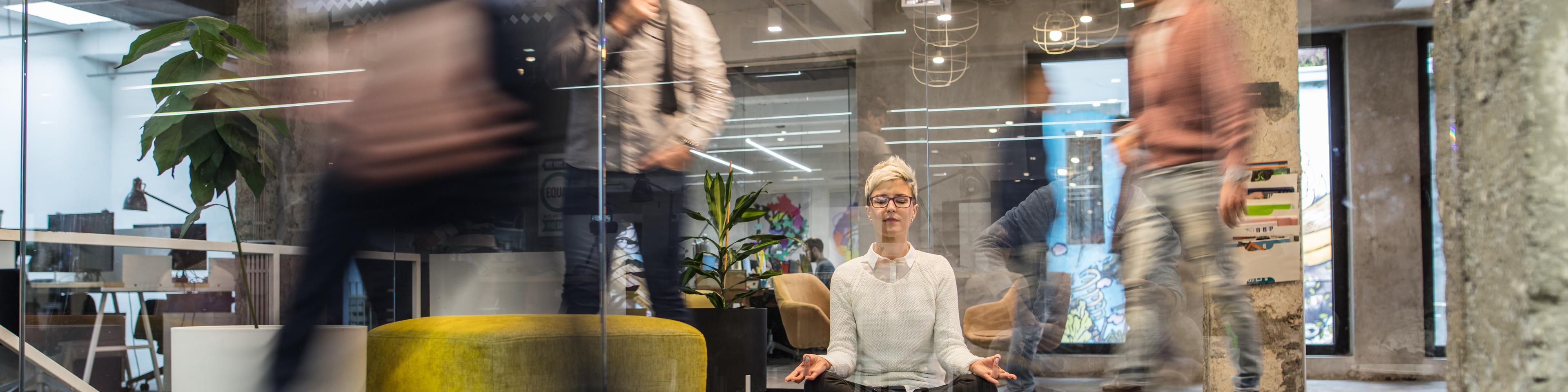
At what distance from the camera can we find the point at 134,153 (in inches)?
77.5

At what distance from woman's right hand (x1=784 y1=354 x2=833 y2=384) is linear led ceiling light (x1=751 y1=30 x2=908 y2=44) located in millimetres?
2462

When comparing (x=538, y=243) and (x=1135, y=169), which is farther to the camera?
(x=1135, y=169)

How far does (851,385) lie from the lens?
1.83 metres

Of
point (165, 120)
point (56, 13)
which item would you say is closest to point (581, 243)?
point (165, 120)

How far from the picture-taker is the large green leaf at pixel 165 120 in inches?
75.1

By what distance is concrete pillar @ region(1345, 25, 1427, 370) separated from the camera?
4.41 m

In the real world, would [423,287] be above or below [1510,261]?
below

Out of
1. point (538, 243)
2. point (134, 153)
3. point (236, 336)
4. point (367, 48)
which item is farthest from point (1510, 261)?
point (134, 153)

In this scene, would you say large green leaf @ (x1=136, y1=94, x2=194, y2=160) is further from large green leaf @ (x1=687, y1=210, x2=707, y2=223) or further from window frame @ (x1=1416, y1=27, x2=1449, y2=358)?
window frame @ (x1=1416, y1=27, x2=1449, y2=358)

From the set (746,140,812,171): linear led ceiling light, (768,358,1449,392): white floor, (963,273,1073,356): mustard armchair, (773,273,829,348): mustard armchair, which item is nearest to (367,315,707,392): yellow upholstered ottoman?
(768,358,1449,392): white floor

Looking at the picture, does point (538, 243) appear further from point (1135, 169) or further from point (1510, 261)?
point (1135, 169)

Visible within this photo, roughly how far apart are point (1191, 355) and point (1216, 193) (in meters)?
1.73

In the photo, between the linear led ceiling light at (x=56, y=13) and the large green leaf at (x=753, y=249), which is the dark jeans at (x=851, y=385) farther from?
the linear led ceiling light at (x=56, y=13)

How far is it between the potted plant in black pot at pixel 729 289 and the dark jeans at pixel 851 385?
1.22 metres
